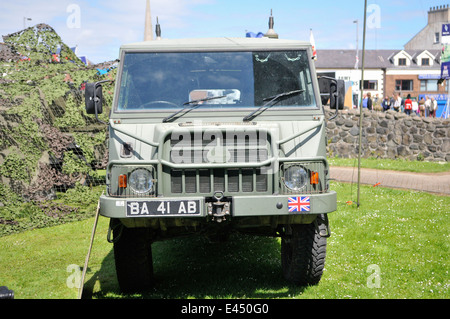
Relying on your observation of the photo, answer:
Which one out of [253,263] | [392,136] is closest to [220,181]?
[253,263]

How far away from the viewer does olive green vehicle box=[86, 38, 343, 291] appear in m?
4.76

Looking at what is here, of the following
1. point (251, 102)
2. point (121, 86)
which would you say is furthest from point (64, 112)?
point (251, 102)

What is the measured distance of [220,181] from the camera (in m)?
4.84

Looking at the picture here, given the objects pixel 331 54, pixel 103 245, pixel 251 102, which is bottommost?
pixel 103 245

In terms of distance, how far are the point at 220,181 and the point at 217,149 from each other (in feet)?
0.98

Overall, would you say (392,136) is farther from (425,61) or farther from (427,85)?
(425,61)

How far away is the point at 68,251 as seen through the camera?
25.3ft

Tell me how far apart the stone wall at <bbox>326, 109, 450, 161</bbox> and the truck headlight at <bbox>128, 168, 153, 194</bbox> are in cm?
1509

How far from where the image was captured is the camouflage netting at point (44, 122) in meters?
9.05

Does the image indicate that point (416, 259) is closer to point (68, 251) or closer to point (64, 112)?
point (68, 251)

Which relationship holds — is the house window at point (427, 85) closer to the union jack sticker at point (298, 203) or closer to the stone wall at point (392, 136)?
the stone wall at point (392, 136)

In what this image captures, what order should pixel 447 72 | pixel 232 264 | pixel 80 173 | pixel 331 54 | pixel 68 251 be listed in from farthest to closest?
pixel 331 54 < pixel 447 72 < pixel 80 173 < pixel 68 251 < pixel 232 264

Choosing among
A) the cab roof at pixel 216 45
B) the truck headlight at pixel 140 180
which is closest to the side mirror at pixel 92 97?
the cab roof at pixel 216 45
